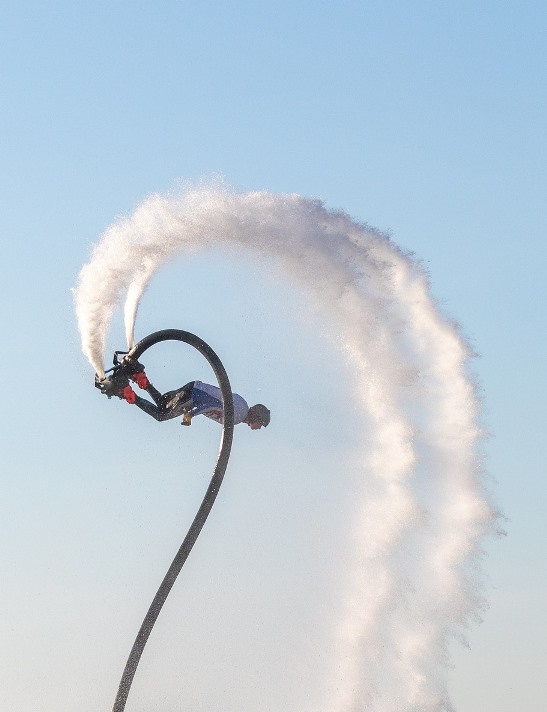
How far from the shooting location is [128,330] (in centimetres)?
5756

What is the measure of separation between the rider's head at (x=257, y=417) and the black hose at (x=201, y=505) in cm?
142

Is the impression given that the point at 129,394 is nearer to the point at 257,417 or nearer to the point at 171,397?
the point at 171,397

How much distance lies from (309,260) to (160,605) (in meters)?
14.9

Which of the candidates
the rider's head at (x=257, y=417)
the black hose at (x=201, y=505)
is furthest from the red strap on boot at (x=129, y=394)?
the rider's head at (x=257, y=417)

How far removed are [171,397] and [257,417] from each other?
372 cm

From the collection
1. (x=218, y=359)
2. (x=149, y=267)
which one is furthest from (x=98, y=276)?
(x=218, y=359)

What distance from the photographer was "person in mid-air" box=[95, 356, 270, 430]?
56.3m

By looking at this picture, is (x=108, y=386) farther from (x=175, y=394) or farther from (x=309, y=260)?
(x=309, y=260)

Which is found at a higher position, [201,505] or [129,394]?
[129,394]

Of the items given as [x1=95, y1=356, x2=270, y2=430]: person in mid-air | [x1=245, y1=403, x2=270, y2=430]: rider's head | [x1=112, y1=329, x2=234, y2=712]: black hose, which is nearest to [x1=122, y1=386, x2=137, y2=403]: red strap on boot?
[x1=95, y1=356, x2=270, y2=430]: person in mid-air

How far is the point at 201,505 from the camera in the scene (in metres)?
58.0

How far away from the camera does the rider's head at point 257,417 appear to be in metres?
59.1

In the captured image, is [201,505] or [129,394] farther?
[201,505]


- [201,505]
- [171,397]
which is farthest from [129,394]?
[201,505]
